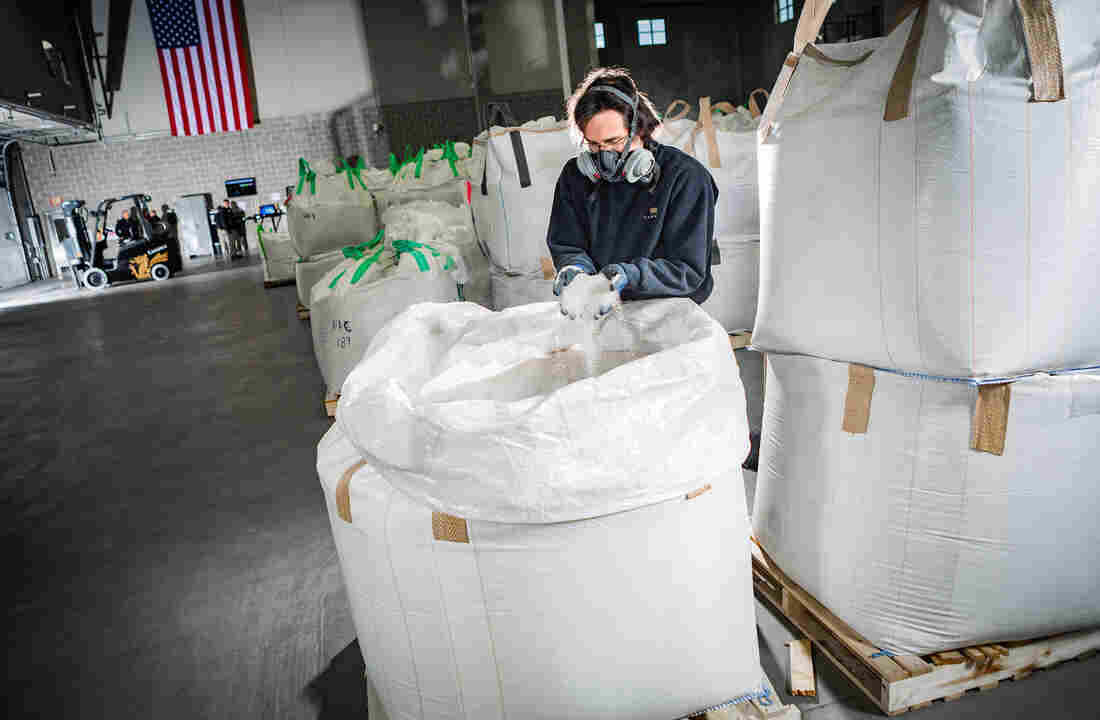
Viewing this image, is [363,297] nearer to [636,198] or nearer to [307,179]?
[636,198]

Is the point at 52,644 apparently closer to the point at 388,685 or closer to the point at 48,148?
the point at 388,685

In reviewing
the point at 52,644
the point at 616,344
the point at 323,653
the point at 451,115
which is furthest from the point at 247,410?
the point at 451,115

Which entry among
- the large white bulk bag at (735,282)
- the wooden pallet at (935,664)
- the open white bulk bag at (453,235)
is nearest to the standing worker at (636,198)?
the wooden pallet at (935,664)

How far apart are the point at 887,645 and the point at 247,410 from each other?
3864mm

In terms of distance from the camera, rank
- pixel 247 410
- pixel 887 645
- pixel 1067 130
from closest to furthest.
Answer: pixel 1067 130, pixel 887 645, pixel 247 410

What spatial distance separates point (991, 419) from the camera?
1.40m

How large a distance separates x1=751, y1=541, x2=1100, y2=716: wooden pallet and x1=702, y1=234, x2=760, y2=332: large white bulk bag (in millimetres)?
2337

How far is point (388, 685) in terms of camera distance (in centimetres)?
138

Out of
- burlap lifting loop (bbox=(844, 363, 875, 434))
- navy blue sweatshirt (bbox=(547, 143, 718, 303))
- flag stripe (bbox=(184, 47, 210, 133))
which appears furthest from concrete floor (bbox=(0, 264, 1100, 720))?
flag stripe (bbox=(184, 47, 210, 133))

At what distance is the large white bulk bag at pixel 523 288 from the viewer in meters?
3.68

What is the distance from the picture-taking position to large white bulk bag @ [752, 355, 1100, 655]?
141cm

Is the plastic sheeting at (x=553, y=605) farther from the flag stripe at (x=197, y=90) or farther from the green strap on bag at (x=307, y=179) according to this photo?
the flag stripe at (x=197, y=90)

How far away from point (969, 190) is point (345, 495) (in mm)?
1292

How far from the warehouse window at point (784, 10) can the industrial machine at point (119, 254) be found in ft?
47.2
